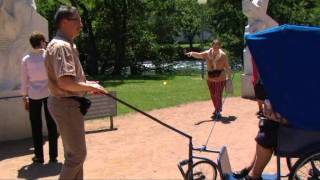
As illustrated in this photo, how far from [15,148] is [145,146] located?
6.65 feet

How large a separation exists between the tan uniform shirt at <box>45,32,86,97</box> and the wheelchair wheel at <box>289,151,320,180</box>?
6.67ft

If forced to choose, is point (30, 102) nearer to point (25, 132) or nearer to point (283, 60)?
point (25, 132)

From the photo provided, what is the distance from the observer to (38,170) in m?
7.24

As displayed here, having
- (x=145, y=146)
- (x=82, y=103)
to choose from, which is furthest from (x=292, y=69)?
(x=145, y=146)

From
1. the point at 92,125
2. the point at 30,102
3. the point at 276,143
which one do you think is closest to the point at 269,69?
the point at 276,143

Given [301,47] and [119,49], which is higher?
[301,47]

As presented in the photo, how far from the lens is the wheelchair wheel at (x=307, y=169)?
492 cm

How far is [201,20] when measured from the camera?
47.0 meters

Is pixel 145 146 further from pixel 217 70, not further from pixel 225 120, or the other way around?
pixel 217 70

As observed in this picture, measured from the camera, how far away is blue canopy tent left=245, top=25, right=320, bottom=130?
4.89 metres

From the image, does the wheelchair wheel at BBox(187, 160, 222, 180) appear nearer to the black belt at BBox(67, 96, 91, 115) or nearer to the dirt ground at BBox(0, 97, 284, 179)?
the dirt ground at BBox(0, 97, 284, 179)

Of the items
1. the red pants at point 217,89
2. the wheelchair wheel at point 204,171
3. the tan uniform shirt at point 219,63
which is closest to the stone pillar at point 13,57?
the tan uniform shirt at point 219,63

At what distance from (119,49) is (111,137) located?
60.8ft

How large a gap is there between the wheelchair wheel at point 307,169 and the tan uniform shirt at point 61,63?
203 cm
